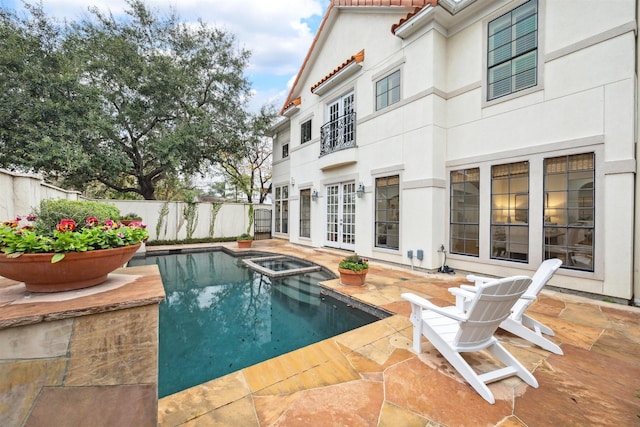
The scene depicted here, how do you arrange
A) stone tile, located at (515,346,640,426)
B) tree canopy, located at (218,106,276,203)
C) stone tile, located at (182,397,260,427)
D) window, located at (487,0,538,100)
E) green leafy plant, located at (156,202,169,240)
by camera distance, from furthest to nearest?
tree canopy, located at (218,106,276,203), green leafy plant, located at (156,202,169,240), window, located at (487,0,538,100), stone tile, located at (515,346,640,426), stone tile, located at (182,397,260,427)

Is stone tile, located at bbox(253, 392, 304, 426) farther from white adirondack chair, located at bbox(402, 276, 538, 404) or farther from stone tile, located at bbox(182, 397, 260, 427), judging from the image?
white adirondack chair, located at bbox(402, 276, 538, 404)

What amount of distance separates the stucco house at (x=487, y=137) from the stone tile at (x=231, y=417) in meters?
5.40

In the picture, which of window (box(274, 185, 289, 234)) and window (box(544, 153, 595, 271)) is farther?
window (box(274, 185, 289, 234))

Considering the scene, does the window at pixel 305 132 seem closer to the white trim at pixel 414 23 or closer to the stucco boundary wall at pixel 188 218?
the white trim at pixel 414 23

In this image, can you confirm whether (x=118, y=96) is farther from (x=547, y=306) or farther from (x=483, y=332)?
(x=547, y=306)

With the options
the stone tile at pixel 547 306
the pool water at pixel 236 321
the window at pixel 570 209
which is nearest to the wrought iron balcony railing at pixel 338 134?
the pool water at pixel 236 321

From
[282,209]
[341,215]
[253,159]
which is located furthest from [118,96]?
[341,215]

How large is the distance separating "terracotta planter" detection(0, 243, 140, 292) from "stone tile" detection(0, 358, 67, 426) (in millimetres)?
401

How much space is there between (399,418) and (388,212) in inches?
231

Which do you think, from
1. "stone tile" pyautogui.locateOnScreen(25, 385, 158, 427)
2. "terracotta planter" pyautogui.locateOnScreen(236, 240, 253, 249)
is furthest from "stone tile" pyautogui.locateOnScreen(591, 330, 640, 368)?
"terracotta planter" pyautogui.locateOnScreen(236, 240, 253, 249)

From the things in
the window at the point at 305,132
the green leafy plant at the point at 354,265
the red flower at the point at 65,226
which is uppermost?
the window at the point at 305,132

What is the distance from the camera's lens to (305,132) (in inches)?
437

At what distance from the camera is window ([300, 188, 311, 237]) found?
431 inches

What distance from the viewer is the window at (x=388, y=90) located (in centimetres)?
725
